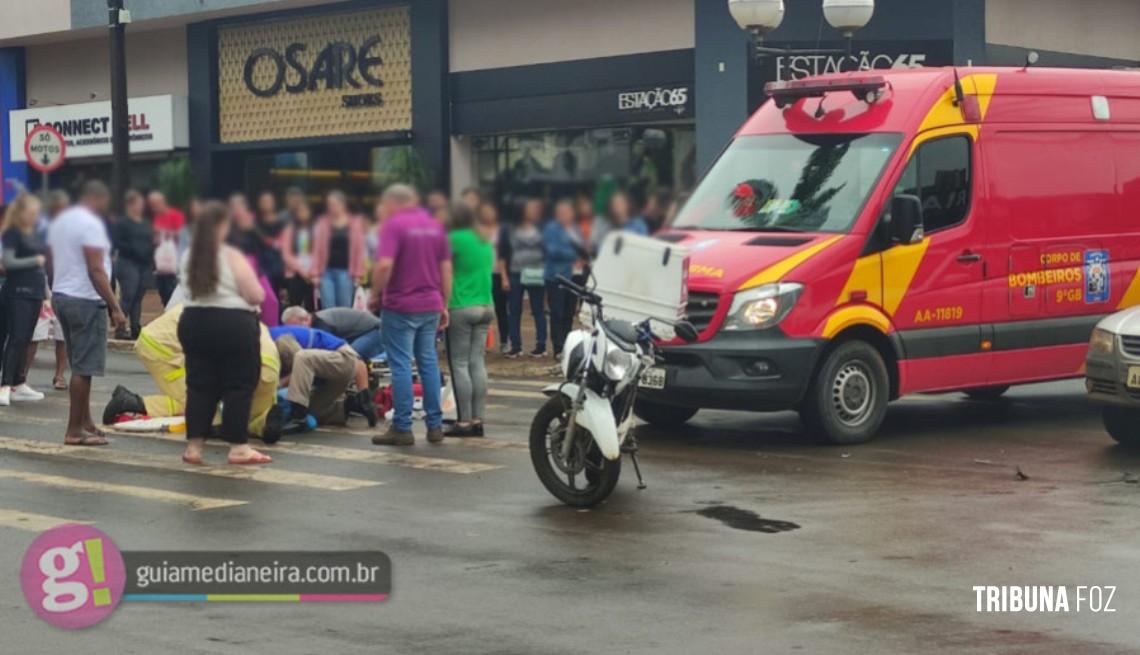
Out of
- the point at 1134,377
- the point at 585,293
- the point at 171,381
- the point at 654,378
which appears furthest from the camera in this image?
the point at 171,381

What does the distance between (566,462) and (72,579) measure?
321 centimetres

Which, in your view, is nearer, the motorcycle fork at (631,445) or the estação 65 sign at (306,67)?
the estação 65 sign at (306,67)

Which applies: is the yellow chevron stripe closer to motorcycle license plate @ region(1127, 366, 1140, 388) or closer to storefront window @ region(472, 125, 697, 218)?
motorcycle license plate @ region(1127, 366, 1140, 388)

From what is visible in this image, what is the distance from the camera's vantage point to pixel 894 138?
1256 cm

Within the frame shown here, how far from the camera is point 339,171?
441 cm

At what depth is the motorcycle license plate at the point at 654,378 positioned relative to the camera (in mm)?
12195

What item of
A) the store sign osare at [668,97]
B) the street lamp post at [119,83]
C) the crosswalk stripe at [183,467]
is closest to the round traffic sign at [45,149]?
the street lamp post at [119,83]

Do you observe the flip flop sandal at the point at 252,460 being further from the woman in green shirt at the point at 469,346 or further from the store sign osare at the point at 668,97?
the store sign osare at the point at 668,97

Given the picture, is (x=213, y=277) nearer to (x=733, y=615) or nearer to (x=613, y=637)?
(x=613, y=637)

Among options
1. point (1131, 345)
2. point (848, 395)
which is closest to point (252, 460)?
point (848, 395)

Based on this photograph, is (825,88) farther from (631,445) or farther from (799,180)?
(631,445)

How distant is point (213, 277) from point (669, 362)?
23.0 ft

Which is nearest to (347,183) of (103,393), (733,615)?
(733,615)

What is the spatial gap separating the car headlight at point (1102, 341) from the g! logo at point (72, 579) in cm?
673
